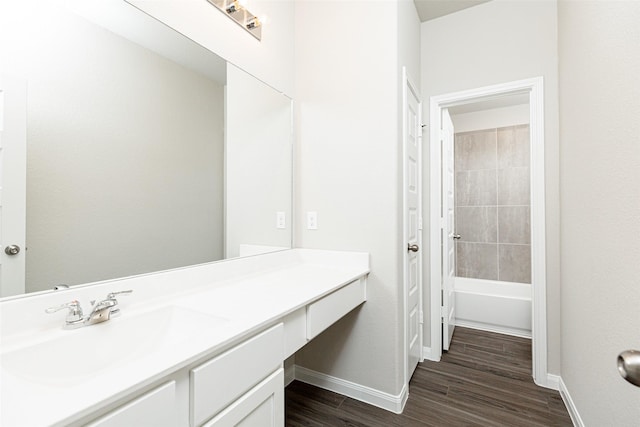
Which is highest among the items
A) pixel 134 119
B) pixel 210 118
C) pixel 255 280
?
pixel 210 118

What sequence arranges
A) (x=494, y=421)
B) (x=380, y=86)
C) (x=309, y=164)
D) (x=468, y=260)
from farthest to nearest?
(x=468, y=260)
(x=309, y=164)
(x=380, y=86)
(x=494, y=421)

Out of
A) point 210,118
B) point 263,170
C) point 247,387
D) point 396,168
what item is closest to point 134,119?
point 210,118

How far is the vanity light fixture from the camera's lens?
148 centimetres

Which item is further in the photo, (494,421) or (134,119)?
(494,421)

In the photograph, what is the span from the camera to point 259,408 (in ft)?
3.14

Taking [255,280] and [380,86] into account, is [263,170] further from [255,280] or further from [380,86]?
[380,86]

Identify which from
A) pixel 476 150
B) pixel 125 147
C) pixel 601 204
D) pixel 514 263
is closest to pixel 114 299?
pixel 125 147

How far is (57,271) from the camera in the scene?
3.10 ft

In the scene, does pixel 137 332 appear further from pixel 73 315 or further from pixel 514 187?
pixel 514 187

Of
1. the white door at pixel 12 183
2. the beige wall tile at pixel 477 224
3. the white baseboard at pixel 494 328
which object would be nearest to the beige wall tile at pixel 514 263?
the beige wall tile at pixel 477 224

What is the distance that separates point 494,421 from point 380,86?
6.53 feet

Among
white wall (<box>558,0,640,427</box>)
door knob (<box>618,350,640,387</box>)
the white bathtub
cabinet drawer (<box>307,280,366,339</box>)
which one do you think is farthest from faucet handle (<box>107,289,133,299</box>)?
the white bathtub

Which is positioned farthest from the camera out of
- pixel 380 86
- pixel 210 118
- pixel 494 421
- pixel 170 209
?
pixel 380 86

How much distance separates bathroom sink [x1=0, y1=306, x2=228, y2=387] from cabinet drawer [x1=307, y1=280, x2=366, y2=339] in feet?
1.34
